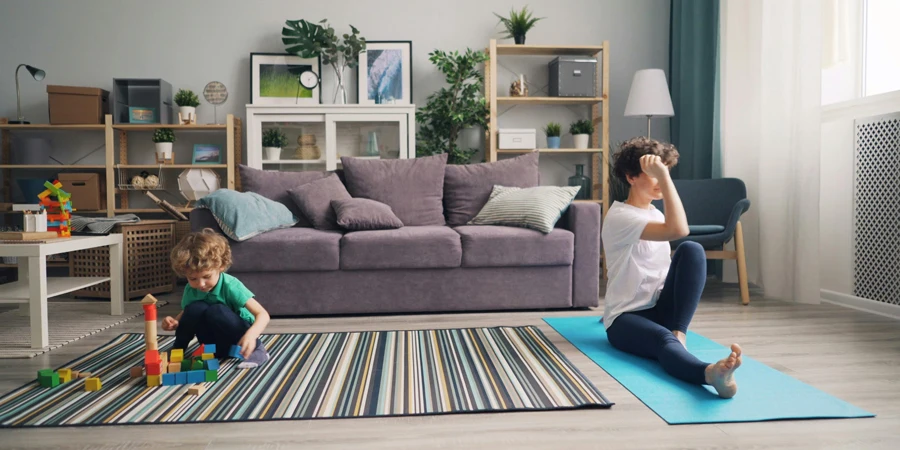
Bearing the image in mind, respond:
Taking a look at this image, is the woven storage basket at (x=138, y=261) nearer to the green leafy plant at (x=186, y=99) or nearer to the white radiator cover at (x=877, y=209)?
the green leafy plant at (x=186, y=99)

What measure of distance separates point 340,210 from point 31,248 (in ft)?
4.40

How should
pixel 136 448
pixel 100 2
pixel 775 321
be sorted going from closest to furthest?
1. pixel 136 448
2. pixel 775 321
3. pixel 100 2

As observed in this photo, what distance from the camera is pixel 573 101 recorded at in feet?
15.0

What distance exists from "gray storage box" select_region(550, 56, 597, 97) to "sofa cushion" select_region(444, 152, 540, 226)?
1.09 m

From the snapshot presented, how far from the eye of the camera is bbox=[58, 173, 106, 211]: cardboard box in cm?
432

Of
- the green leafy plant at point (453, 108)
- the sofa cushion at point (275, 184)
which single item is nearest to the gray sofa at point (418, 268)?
the sofa cushion at point (275, 184)

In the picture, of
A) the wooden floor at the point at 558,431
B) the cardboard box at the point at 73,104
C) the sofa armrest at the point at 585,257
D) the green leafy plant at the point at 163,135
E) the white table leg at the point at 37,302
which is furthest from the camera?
the green leafy plant at the point at 163,135

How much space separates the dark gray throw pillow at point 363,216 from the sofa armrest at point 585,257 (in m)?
0.91

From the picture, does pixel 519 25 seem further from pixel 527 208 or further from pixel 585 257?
pixel 585 257

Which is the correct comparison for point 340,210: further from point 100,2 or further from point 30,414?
point 100,2

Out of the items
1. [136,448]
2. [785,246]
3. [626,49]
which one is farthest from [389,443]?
[626,49]

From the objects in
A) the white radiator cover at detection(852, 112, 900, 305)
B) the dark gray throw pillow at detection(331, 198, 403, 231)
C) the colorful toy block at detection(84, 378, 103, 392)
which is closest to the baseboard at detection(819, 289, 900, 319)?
the white radiator cover at detection(852, 112, 900, 305)

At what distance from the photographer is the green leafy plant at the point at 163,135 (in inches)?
175

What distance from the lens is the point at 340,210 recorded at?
3.20 meters
